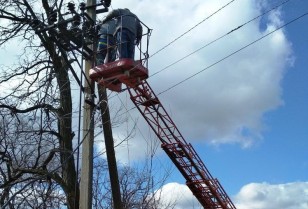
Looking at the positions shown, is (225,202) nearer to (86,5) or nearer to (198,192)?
(198,192)

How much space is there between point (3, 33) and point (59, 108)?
2050 mm

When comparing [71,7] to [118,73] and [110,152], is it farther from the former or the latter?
[110,152]

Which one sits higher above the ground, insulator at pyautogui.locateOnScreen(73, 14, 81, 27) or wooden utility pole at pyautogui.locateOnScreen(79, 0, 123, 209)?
insulator at pyautogui.locateOnScreen(73, 14, 81, 27)

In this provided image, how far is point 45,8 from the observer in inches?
429

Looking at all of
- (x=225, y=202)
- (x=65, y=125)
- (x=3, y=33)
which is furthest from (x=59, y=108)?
(x=225, y=202)

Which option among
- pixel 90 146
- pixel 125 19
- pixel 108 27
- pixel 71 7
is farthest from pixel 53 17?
pixel 90 146

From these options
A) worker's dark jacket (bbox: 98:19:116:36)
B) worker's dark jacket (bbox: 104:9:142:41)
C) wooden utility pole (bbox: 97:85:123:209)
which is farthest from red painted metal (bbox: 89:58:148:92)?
worker's dark jacket (bbox: 104:9:142:41)

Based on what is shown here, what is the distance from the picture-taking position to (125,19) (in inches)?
355

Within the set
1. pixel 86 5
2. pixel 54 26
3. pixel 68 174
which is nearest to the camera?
pixel 54 26

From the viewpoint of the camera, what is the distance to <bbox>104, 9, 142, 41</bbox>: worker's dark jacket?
8.94 m

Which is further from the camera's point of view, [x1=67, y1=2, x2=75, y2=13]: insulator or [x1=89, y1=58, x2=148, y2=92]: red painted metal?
[x1=89, y1=58, x2=148, y2=92]: red painted metal

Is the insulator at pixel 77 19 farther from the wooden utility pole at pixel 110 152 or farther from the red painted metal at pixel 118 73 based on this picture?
the wooden utility pole at pixel 110 152

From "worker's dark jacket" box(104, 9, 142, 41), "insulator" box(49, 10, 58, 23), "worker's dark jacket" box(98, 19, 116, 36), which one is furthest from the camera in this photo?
"worker's dark jacket" box(104, 9, 142, 41)

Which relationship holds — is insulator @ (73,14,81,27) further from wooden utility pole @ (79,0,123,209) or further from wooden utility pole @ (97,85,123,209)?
wooden utility pole @ (97,85,123,209)
